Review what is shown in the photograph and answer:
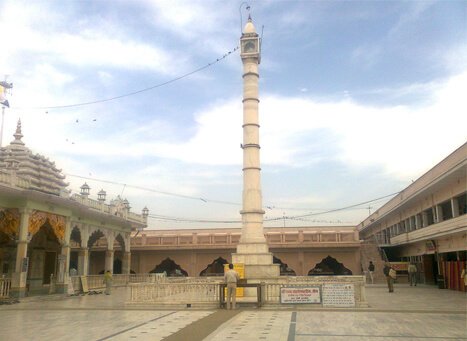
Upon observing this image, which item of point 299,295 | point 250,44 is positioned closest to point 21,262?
point 299,295

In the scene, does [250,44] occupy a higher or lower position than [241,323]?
higher

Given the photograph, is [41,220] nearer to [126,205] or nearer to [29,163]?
[29,163]

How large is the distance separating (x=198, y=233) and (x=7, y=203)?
1944 centimetres

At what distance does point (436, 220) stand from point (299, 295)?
1219 cm

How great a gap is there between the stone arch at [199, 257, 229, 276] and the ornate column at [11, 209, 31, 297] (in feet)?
62.8

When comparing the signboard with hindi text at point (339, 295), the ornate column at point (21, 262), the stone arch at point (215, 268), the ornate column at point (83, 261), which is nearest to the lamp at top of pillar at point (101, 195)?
the ornate column at point (83, 261)

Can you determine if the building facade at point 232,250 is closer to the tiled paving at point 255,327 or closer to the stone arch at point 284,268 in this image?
the stone arch at point 284,268

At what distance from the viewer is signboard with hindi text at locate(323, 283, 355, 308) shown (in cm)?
1464

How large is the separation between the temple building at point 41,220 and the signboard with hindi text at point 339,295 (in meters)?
13.3

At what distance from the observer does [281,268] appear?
38438 millimetres

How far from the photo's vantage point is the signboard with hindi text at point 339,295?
1464 cm

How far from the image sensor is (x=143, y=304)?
16.0 meters

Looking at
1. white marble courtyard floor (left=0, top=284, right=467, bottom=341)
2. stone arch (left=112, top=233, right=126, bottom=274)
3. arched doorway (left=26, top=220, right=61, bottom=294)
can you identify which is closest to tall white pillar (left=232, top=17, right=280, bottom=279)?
white marble courtyard floor (left=0, top=284, right=467, bottom=341)

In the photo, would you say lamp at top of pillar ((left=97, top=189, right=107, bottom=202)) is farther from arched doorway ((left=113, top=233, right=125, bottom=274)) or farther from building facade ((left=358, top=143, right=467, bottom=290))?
building facade ((left=358, top=143, right=467, bottom=290))
